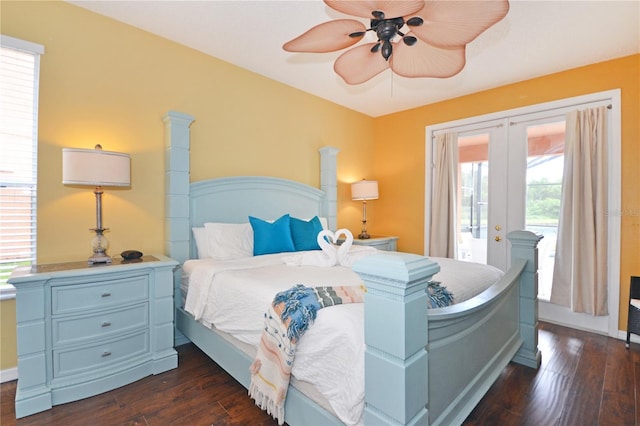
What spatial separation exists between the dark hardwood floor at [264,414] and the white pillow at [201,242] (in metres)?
0.84

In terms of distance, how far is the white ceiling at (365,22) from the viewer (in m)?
2.27

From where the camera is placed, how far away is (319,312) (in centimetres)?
139

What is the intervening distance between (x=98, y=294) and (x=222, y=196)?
132 centimetres

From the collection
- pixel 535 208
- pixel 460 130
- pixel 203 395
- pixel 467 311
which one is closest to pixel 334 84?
pixel 460 130

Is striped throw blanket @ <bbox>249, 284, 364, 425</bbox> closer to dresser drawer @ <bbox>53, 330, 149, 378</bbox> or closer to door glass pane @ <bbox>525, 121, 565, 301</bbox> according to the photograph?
dresser drawer @ <bbox>53, 330, 149, 378</bbox>

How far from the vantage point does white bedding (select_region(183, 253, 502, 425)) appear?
1.23 metres

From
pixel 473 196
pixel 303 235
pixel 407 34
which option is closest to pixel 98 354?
pixel 303 235

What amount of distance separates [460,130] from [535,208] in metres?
1.29

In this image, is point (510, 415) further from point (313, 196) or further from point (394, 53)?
point (313, 196)

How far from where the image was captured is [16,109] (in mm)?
2100

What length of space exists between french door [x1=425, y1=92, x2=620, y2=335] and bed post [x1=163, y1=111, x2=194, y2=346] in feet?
10.5

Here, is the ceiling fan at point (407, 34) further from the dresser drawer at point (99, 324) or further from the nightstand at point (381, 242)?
the nightstand at point (381, 242)

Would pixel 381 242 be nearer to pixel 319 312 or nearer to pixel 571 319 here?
pixel 571 319

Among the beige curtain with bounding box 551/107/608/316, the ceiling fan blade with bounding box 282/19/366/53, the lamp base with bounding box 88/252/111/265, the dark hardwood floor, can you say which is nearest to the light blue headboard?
the lamp base with bounding box 88/252/111/265
